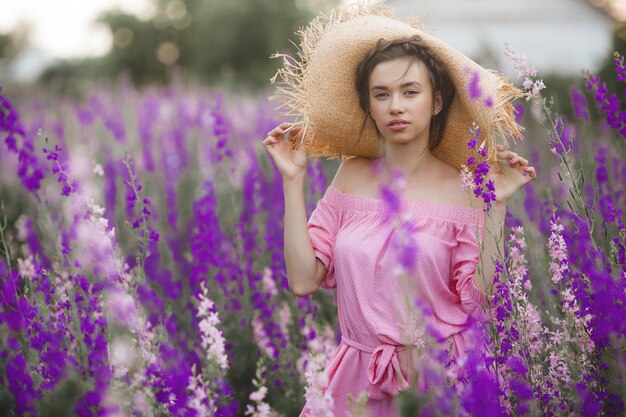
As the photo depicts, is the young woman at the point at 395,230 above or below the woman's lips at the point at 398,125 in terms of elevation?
below

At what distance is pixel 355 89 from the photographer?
2.11 metres

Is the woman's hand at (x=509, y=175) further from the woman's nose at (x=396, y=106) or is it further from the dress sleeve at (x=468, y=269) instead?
the woman's nose at (x=396, y=106)

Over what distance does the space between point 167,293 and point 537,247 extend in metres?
1.63

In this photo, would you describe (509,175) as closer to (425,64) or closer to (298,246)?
(425,64)

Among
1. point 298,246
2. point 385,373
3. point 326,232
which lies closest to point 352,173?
point 326,232

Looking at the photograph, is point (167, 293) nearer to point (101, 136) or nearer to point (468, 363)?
point (468, 363)

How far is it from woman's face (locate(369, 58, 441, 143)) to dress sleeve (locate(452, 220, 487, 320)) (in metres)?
0.33

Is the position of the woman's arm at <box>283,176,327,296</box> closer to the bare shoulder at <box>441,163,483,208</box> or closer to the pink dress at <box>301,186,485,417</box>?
the pink dress at <box>301,186,485,417</box>

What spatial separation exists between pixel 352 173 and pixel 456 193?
36 cm

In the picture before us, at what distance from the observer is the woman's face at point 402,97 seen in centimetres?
186

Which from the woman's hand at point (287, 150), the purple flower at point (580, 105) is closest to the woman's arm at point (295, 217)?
the woman's hand at point (287, 150)

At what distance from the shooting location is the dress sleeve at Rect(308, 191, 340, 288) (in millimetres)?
2066

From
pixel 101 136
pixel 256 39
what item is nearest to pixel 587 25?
pixel 256 39

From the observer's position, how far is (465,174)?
1752mm
